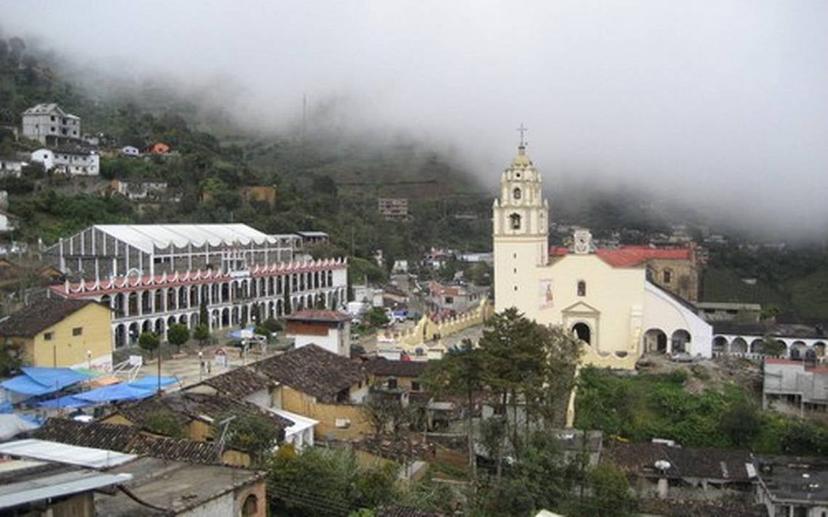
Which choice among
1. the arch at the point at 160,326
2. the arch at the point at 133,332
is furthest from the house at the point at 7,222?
the arch at the point at 133,332

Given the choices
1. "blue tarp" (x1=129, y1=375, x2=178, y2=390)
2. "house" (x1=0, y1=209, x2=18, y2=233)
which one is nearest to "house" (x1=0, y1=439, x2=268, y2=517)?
"blue tarp" (x1=129, y1=375, x2=178, y2=390)

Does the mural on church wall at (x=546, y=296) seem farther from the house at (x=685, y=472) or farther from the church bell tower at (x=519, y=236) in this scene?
the house at (x=685, y=472)

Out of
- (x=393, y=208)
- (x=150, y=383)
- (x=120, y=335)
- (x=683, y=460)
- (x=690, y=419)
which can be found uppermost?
(x=393, y=208)

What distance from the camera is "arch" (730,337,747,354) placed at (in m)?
29.8

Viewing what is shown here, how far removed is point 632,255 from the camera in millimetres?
32906

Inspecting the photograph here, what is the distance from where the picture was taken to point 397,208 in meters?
80.1

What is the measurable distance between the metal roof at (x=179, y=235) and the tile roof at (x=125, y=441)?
821 inches

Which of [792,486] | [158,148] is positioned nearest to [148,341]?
[792,486]

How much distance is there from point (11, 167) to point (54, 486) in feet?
136

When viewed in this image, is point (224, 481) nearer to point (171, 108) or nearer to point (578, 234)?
point (578, 234)

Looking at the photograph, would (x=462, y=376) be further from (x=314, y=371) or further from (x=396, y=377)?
(x=396, y=377)

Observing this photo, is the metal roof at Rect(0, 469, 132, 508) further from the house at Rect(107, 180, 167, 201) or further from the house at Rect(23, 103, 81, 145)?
the house at Rect(23, 103, 81, 145)

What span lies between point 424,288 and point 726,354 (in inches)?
798

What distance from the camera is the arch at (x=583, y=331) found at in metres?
29.9
